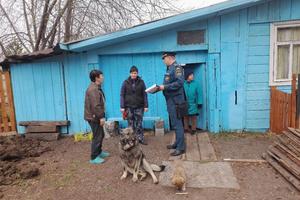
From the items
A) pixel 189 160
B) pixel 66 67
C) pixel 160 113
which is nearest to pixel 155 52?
pixel 160 113

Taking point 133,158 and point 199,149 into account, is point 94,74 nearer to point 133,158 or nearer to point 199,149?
point 133,158

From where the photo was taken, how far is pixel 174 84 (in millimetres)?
5160

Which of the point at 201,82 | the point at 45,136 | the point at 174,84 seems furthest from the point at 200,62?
the point at 45,136

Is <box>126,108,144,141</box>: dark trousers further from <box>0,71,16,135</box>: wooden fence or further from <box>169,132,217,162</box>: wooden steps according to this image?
<box>0,71,16,135</box>: wooden fence

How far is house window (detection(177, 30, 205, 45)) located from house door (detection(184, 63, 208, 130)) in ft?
2.16

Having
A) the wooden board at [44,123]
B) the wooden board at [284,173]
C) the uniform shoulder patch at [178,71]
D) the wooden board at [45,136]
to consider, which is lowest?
the wooden board at [284,173]

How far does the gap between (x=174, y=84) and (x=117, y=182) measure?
2093mm

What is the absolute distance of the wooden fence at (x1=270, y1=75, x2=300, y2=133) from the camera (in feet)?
18.6

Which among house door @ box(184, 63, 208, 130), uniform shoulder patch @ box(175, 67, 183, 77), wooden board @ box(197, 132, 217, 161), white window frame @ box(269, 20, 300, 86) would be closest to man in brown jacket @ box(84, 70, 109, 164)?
uniform shoulder patch @ box(175, 67, 183, 77)

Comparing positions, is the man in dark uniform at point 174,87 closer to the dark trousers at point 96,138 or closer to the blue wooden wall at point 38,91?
the dark trousers at point 96,138

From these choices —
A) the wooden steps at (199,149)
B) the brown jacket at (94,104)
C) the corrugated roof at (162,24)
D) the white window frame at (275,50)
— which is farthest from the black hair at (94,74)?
the white window frame at (275,50)

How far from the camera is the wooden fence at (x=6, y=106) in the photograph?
7.44 meters

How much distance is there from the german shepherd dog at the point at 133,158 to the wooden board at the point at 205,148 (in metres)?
1.13

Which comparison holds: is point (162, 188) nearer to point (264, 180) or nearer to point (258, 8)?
point (264, 180)
